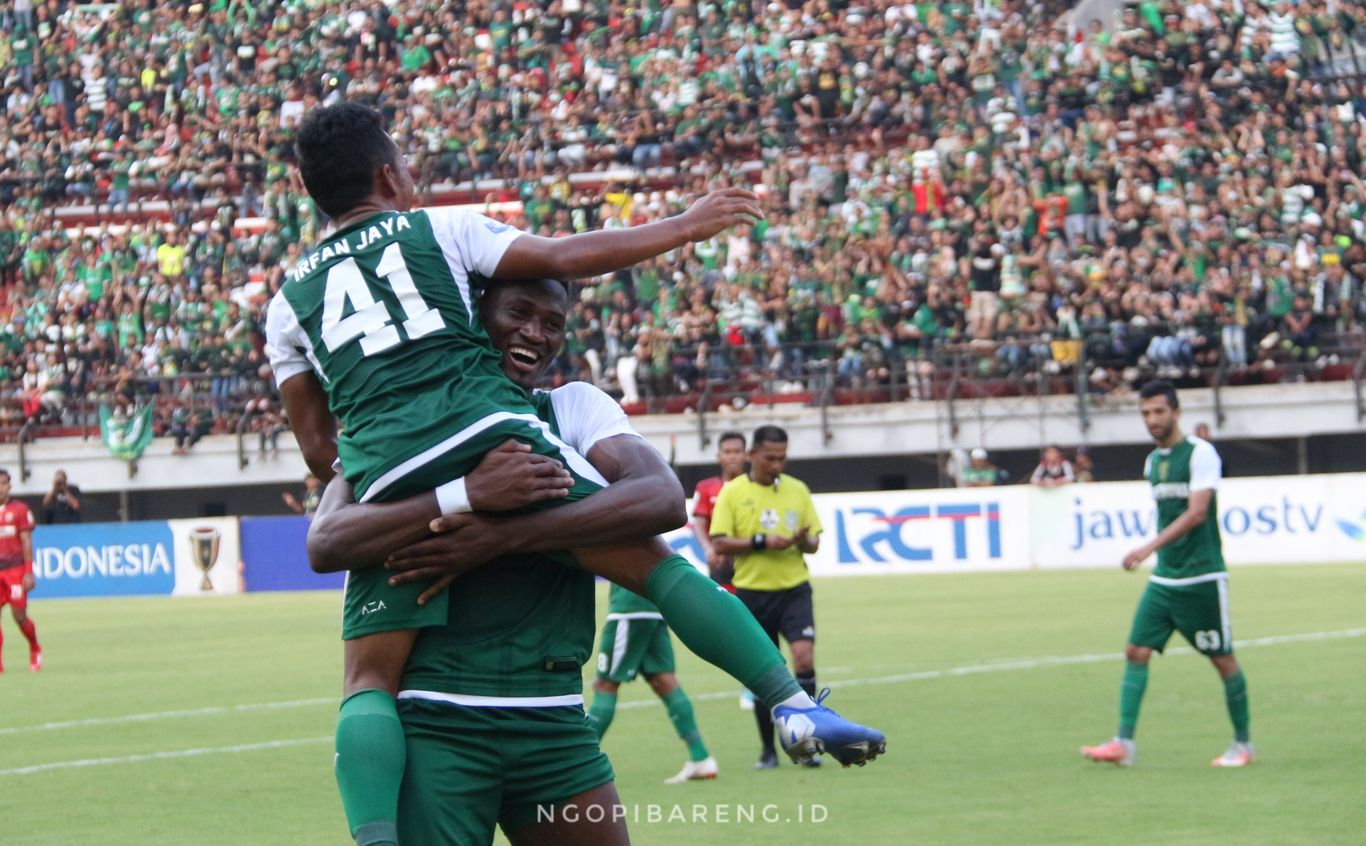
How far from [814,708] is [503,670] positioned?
0.72m

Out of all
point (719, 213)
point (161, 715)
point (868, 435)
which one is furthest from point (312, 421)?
point (868, 435)

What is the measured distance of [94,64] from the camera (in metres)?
42.0

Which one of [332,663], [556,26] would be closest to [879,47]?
[556,26]

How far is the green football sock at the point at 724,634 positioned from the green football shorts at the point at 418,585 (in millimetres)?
339

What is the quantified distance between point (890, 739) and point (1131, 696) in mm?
1898

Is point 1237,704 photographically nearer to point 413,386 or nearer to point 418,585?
point 418,585

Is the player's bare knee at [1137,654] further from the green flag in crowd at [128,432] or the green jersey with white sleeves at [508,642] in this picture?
the green flag in crowd at [128,432]

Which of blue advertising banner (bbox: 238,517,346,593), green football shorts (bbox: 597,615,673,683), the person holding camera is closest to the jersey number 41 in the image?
green football shorts (bbox: 597,615,673,683)

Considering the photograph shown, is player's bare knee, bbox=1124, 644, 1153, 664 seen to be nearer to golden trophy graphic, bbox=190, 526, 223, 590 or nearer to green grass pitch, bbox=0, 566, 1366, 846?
green grass pitch, bbox=0, 566, 1366, 846

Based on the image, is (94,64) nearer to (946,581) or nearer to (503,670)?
(946,581)

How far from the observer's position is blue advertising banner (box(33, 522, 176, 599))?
108 ft

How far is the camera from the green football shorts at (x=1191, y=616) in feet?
36.7

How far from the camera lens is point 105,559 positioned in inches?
1314

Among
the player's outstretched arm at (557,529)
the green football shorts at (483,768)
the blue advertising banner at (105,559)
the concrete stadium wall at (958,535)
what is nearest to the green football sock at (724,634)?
the player's outstretched arm at (557,529)
